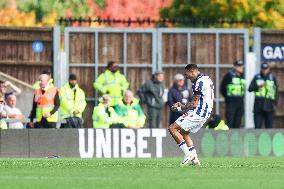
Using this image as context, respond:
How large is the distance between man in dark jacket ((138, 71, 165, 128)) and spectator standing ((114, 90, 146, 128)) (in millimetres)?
1344

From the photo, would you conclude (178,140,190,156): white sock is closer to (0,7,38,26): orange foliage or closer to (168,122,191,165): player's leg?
(168,122,191,165): player's leg

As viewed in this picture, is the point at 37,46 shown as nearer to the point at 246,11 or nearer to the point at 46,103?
the point at 46,103

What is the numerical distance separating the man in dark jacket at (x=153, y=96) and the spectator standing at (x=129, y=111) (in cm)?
134

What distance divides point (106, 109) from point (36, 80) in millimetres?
3311

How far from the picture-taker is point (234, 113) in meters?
35.9

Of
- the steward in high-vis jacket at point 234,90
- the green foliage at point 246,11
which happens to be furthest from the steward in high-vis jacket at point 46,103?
the green foliage at point 246,11

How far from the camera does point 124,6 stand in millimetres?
70438

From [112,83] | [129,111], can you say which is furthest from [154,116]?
[129,111]

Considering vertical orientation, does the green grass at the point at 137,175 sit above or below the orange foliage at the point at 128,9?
below

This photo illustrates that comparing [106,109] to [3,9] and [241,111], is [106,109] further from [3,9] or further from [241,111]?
[3,9]

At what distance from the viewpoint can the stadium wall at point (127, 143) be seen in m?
31.5

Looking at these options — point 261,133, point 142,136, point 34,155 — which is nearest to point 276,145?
point 261,133

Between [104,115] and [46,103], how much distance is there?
1598mm

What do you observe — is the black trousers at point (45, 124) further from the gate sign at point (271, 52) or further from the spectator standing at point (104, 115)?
the gate sign at point (271, 52)
